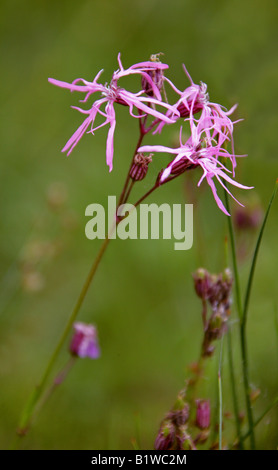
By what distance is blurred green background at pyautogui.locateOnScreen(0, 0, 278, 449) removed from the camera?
153 centimetres

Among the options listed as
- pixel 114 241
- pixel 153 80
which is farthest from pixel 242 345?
pixel 114 241

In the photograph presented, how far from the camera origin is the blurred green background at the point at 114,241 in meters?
1.53

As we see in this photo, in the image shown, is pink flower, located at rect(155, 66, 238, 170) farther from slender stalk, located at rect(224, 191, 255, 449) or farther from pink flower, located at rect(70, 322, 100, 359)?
pink flower, located at rect(70, 322, 100, 359)

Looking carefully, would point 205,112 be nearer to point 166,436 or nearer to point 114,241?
point 166,436

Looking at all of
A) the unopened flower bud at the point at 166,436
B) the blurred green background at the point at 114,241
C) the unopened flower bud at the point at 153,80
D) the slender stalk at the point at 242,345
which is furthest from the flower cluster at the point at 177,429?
the unopened flower bud at the point at 153,80

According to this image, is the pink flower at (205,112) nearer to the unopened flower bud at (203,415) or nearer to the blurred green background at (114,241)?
the unopened flower bud at (203,415)

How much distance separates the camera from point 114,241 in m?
2.18

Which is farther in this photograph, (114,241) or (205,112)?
(114,241)

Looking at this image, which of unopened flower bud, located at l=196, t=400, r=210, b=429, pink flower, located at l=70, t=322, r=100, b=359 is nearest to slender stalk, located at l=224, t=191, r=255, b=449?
unopened flower bud, located at l=196, t=400, r=210, b=429

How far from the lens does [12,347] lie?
5.72 ft

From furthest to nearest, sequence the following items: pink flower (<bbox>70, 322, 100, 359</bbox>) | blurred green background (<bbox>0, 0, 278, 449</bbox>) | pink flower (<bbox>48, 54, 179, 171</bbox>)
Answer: blurred green background (<bbox>0, 0, 278, 449</bbox>) → pink flower (<bbox>70, 322, 100, 359</bbox>) → pink flower (<bbox>48, 54, 179, 171</bbox>)

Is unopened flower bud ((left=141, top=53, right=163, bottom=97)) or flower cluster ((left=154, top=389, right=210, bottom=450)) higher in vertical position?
unopened flower bud ((left=141, top=53, right=163, bottom=97))
